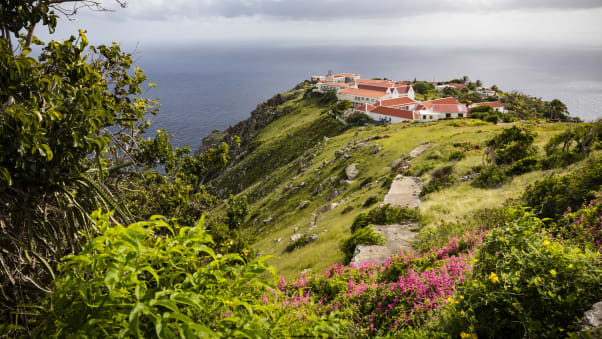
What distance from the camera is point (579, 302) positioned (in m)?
4.65

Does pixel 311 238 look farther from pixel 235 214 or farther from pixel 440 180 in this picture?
pixel 235 214

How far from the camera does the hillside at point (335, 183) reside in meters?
17.1

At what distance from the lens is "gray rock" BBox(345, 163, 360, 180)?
41066mm

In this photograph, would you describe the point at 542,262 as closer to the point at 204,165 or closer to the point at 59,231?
the point at 59,231

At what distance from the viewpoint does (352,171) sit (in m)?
42.3

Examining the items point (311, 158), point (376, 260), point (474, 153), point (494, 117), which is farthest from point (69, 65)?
point (494, 117)

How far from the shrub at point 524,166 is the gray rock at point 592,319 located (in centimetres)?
1791

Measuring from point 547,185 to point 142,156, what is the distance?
50.2 ft

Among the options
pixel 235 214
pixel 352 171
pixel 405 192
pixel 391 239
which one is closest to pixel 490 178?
pixel 405 192

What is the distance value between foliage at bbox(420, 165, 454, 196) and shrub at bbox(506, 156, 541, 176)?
3550mm

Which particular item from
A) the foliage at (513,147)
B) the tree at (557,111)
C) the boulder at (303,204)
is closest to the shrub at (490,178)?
the foliage at (513,147)

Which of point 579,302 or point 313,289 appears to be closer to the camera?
point 579,302

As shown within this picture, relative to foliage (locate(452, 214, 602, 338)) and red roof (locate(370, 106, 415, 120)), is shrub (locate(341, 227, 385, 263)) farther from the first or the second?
red roof (locate(370, 106, 415, 120))

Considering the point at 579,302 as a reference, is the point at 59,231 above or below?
above
